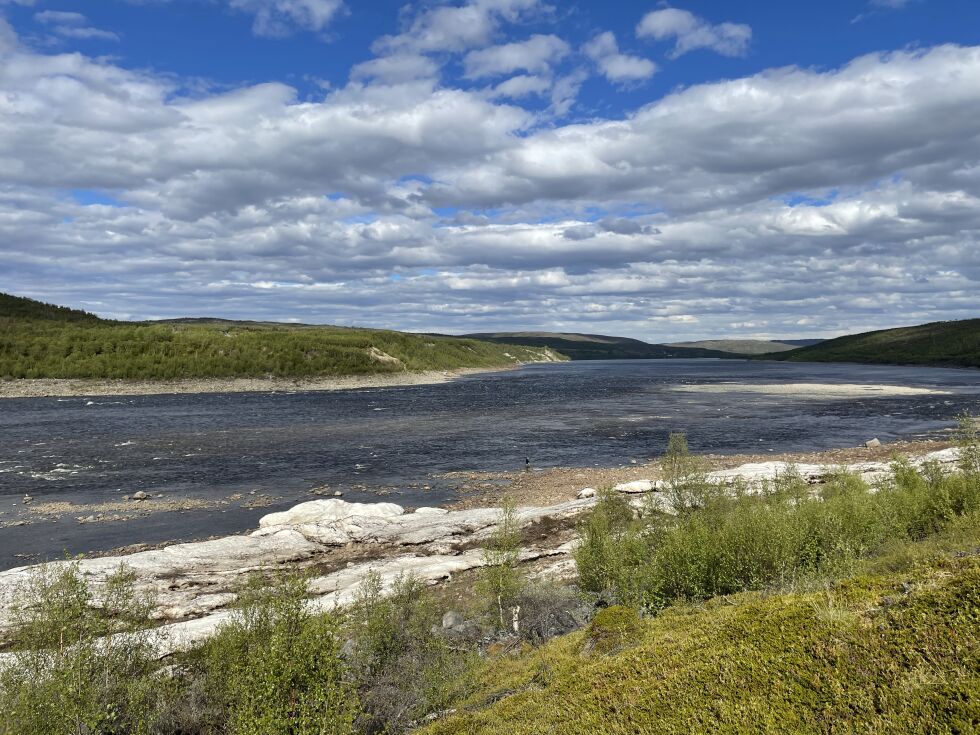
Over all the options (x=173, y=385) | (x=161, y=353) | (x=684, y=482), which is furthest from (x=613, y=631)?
(x=161, y=353)

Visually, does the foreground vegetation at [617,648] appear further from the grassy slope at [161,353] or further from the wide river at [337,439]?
the grassy slope at [161,353]

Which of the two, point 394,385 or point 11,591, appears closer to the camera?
point 11,591

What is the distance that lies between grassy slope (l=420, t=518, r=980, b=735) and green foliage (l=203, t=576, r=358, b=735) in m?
2.24

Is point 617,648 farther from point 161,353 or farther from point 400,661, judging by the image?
point 161,353

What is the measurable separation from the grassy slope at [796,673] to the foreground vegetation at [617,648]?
3cm

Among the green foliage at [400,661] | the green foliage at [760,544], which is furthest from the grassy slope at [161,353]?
the green foliage at [760,544]

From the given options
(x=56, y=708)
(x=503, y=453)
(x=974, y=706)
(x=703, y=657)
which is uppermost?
(x=974, y=706)

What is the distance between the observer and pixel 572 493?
134ft

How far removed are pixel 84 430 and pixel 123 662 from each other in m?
74.3

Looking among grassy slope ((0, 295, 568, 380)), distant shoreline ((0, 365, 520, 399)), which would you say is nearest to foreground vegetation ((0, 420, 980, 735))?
distant shoreline ((0, 365, 520, 399))

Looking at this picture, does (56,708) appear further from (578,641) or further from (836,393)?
(836,393)

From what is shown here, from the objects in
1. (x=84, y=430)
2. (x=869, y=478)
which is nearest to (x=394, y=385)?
(x=84, y=430)

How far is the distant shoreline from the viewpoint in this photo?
398 feet

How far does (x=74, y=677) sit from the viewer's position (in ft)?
37.7
